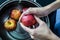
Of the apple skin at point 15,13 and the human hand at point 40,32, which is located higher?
the apple skin at point 15,13

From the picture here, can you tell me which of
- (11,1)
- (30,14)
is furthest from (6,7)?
(30,14)

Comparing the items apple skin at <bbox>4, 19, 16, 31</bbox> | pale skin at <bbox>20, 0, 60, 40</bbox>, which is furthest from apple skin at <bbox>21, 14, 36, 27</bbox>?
apple skin at <bbox>4, 19, 16, 31</bbox>

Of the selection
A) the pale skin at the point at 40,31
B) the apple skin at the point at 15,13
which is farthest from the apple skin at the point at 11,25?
the pale skin at the point at 40,31

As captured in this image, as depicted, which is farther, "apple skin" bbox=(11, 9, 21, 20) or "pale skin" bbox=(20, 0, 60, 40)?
"apple skin" bbox=(11, 9, 21, 20)

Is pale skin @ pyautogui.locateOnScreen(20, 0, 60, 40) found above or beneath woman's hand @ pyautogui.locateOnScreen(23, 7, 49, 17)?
beneath

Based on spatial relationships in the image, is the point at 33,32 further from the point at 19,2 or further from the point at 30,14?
the point at 19,2

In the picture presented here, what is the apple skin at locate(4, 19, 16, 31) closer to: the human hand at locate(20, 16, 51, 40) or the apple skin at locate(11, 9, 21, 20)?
the apple skin at locate(11, 9, 21, 20)

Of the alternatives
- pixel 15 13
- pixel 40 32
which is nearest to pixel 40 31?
pixel 40 32

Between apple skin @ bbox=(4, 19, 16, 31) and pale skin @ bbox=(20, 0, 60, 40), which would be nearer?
pale skin @ bbox=(20, 0, 60, 40)

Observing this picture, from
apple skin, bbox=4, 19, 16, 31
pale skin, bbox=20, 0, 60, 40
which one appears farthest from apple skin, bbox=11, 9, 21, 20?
pale skin, bbox=20, 0, 60, 40

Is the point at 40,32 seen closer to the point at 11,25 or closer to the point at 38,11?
the point at 38,11

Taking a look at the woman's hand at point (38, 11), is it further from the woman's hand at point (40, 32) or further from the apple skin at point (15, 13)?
the apple skin at point (15, 13)

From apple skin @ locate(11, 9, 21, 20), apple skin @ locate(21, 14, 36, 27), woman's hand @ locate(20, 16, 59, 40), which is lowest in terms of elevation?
woman's hand @ locate(20, 16, 59, 40)

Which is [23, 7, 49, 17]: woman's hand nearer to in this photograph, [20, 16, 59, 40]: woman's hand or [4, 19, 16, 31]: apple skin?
[20, 16, 59, 40]: woman's hand
